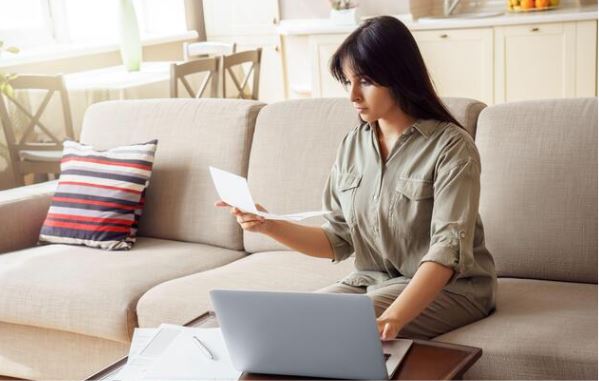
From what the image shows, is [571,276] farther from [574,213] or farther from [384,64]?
[384,64]

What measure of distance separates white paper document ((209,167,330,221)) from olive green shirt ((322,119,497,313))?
0.71 feet

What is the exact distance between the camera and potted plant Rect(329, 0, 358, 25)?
18.4 feet

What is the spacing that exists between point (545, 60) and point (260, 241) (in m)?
3.00

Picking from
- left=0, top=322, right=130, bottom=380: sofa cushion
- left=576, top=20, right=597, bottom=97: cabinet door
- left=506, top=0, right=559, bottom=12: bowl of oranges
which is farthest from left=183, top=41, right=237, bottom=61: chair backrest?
left=0, top=322, right=130, bottom=380: sofa cushion

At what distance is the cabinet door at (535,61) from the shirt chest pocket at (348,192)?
341 cm

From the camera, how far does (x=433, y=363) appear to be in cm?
142

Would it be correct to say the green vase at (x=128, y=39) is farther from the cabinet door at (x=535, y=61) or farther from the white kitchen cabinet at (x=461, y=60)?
the cabinet door at (x=535, y=61)

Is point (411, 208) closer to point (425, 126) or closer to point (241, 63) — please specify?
point (425, 126)

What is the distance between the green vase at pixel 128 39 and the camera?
4.87m

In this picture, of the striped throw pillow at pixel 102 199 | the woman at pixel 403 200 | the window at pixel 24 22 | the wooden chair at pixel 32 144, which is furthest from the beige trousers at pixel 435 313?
the window at pixel 24 22

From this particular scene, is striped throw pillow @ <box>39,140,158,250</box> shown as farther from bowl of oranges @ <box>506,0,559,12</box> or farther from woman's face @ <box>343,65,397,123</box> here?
bowl of oranges @ <box>506,0,559,12</box>

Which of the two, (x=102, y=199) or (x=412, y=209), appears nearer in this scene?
(x=412, y=209)

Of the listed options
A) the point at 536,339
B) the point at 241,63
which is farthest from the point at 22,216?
the point at 241,63

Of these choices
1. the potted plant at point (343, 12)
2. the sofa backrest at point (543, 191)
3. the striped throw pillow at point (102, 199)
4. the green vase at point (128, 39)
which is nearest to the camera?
the sofa backrest at point (543, 191)
